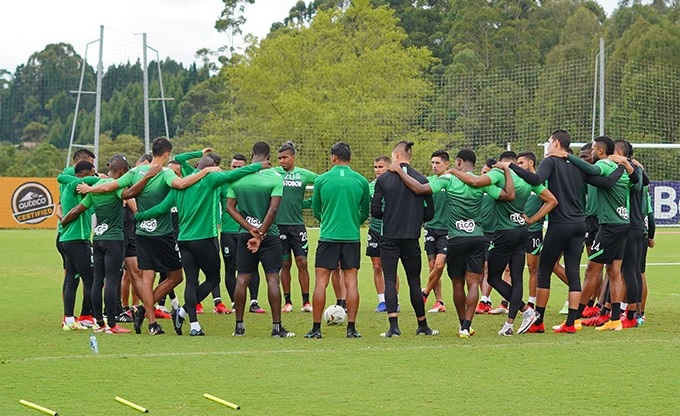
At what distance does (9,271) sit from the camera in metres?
21.7

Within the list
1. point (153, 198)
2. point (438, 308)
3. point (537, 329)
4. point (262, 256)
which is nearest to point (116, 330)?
point (153, 198)

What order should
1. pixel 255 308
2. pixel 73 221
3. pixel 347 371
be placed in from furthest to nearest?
pixel 255 308 < pixel 73 221 < pixel 347 371

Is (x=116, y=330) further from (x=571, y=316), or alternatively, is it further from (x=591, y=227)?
(x=591, y=227)

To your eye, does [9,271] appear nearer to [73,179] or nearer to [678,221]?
[73,179]

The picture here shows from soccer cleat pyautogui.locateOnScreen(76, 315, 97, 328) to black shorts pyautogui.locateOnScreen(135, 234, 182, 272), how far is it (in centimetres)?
121

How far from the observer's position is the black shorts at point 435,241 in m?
14.0

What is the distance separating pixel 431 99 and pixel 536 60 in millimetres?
31794

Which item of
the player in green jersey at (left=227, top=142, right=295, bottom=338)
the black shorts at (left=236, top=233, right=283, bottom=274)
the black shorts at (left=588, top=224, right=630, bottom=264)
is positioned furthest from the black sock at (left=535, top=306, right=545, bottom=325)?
the black shorts at (left=236, top=233, right=283, bottom=274)

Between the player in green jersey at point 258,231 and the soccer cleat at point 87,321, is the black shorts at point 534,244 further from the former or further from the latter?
the soccer cleat at point 87,321

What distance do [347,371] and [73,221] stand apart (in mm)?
4775

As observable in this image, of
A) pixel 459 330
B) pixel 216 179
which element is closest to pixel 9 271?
pixel 216 179

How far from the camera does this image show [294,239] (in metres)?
14.4

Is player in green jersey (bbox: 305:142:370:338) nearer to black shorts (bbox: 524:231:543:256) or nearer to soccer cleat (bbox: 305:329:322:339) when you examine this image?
soccer cleat (bbox: 305:329:322:339)

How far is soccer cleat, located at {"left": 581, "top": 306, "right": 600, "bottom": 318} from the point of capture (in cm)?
1383
